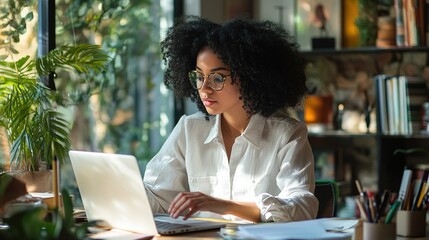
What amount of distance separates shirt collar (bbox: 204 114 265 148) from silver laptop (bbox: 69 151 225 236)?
1.50 feet

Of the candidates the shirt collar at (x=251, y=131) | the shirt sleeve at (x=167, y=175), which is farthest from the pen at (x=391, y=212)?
the shirt sleeve at (x=167, y=175)

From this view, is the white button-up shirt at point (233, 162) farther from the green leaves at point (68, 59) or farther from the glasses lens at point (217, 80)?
the green leaves at point (68, 59)

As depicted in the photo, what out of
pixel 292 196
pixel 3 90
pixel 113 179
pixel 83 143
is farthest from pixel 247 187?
pixel 83 143

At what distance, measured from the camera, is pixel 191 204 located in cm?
240

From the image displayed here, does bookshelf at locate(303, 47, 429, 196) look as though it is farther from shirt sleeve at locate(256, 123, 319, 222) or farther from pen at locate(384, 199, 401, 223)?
pen at locate(384, 199, 401, 223)

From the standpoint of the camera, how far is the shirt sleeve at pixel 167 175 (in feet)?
9.34

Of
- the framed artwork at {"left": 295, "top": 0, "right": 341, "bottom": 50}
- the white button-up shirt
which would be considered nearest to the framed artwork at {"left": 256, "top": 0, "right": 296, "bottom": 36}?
the framed artwork at {"left": 295, "top": 0, "right": 341, "bottom": 50}

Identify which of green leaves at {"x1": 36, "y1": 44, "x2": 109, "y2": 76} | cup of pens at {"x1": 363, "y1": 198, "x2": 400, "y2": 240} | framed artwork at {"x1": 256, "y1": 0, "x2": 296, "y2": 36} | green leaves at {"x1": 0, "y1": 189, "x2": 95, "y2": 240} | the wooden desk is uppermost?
framed artwork at {"x1": 256, "y1": 0, "x2": 296, "y2": 36}

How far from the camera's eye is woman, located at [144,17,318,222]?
9.30 ft

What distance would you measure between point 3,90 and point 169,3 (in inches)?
72.2

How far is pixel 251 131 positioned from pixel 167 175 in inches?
12.9

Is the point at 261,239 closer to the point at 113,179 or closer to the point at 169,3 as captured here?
the point at 113,179

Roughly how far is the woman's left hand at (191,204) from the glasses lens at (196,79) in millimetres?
529

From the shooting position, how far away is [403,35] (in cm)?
439
